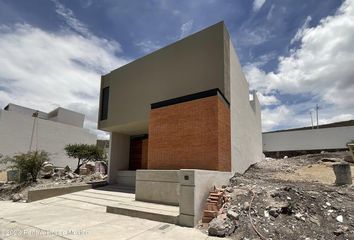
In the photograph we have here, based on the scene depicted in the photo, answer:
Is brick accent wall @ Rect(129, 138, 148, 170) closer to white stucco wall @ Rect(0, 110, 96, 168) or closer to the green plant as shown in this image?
the green plant

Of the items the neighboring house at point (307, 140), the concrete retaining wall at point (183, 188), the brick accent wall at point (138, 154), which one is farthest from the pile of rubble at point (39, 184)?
the neighboring house at point (307, 140)

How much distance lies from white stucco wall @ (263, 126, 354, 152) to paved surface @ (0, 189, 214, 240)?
3026cm

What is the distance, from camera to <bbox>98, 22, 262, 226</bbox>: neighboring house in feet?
28.4

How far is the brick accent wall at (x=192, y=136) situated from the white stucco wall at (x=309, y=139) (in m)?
26.4

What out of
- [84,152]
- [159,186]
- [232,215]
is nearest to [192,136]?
[159,186]

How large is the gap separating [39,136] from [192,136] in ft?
86.7

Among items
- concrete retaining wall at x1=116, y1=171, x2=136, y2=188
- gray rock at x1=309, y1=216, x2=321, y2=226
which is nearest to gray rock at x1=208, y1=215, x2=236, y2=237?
gray rock at x1=309, y1=216, x2=321, y2=226

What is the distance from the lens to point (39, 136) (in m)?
29.0

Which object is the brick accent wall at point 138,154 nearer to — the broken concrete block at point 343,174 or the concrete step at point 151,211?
the concrete step at point 151,211

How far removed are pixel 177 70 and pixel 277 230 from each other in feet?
29.4

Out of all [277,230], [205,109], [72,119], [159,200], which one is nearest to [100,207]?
[159,200]

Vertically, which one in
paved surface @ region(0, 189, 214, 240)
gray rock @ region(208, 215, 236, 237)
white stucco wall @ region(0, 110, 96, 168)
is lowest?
paved surface @ region(0, 189, 214, 240)

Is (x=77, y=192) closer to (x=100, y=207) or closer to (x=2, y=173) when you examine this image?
(x=100, y=207)

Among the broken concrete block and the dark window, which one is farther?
the dark window
